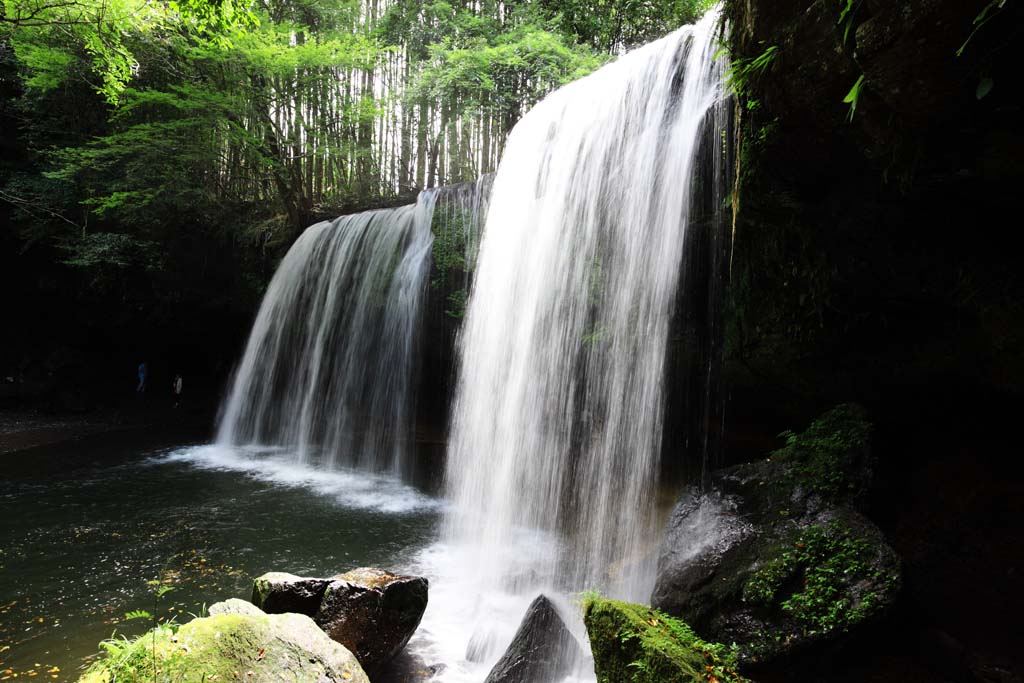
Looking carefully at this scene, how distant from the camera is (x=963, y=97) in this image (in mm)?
2957

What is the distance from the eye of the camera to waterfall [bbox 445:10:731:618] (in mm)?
5824

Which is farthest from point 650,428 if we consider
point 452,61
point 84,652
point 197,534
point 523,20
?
point 523,20

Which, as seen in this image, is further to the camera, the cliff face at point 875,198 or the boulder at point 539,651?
the boulder at point 539,651

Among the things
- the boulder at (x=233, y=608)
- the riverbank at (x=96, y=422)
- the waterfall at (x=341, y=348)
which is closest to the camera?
the boulder at (x=233, y=608)

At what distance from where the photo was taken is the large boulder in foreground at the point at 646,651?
3033mm

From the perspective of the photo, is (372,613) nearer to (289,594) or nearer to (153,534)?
(289,594)

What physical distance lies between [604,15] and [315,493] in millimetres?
14178

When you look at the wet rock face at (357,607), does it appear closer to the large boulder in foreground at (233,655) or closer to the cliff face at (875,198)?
the large boulder in foreground at (233,655)

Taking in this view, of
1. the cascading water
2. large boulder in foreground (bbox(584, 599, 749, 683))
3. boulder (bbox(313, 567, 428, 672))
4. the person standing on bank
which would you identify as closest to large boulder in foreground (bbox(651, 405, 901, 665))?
large boulder in foreground (bbox(584, 599, 749, 683))

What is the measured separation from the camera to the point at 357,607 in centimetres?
443

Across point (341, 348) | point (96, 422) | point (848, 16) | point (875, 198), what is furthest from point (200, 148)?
point (875, 198)

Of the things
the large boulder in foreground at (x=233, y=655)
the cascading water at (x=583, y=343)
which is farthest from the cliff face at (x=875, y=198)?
the large boulder in foreground at (x=233, y=655)

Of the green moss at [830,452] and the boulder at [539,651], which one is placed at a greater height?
the green moss at [830,452]

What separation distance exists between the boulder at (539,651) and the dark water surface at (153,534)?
290cm
